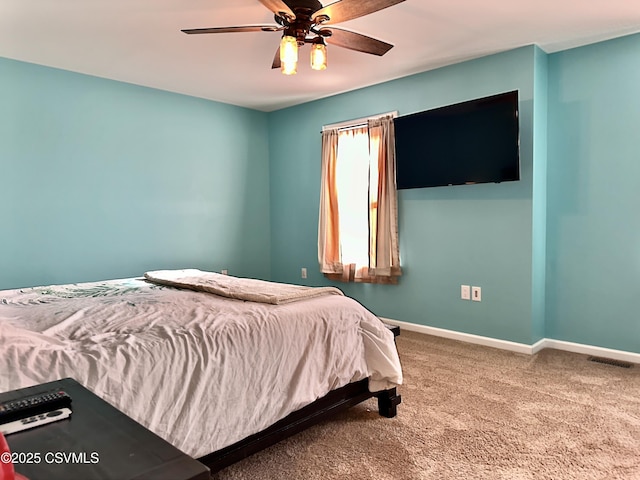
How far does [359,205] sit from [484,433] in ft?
8.63

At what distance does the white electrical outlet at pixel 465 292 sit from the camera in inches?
150

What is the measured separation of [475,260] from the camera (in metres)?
3.77

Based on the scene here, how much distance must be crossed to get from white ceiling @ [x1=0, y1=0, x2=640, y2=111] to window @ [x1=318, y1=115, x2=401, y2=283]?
592mm

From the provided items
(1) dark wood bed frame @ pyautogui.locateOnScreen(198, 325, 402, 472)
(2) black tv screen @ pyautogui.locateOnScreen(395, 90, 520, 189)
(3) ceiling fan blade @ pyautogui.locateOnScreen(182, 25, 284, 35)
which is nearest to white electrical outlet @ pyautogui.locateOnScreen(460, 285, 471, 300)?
(2) black tv screen @ pyautogui.locateOnScreen(395, 90, 520, 189)

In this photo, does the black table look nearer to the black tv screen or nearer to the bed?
the bed

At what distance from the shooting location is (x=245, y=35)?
3.10m

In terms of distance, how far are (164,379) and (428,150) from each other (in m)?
2.93

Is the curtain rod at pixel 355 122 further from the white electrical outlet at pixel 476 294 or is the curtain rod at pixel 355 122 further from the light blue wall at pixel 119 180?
the white electrical outlet at pixel 476 294

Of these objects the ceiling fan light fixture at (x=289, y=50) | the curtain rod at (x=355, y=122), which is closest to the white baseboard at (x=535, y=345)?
the curtain rod at (x=355, y=122)

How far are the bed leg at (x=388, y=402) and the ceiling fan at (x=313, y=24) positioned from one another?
181 cm

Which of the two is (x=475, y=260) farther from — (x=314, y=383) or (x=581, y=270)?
(x=314, y=383)

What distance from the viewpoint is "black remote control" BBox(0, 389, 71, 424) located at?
1.00 meters

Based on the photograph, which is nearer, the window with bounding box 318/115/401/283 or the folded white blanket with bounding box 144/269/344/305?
the folded white blanket with bounding box 144/269/344/305

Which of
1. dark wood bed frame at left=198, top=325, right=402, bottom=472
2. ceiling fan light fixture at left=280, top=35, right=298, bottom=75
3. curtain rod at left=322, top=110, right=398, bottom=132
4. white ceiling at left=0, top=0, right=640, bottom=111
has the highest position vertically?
white ceiling at left=0, top=0, right=640, bottom=111
